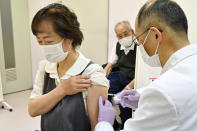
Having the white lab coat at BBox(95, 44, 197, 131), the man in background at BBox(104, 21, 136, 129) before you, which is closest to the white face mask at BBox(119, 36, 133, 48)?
the man in background at BBox(104, 21, 136, 129)

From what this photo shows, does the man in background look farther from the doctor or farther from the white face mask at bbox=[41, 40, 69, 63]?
the doctor

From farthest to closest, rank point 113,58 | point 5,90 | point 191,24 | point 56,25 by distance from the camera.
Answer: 1. point 5,90
2. point 113,58
3. point 191,24
4. point 56,25

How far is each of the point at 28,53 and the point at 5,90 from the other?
79 cm

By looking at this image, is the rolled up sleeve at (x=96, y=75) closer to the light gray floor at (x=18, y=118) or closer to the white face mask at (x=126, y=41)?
the white face mask at (x=126, y=41)

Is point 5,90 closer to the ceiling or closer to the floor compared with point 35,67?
closer to the floor

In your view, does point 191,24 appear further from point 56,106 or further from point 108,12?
point 108,12

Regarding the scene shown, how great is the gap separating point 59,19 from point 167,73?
68 cm

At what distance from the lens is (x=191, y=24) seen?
1645mm

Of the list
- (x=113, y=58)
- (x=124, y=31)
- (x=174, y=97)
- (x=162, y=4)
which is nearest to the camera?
(x=174, y=97)

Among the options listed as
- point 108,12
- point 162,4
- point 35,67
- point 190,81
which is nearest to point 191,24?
point 162,4

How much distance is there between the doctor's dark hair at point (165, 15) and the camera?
925 millimetres

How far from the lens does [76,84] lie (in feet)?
3.83

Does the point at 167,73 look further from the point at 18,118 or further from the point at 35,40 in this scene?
the point at 35,40

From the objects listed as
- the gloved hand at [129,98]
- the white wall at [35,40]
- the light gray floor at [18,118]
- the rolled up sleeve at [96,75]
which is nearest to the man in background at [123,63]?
the gloved hand at [129,98]
